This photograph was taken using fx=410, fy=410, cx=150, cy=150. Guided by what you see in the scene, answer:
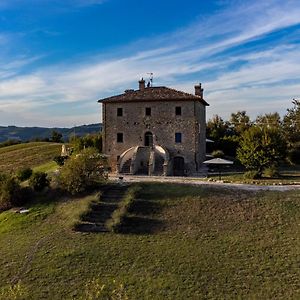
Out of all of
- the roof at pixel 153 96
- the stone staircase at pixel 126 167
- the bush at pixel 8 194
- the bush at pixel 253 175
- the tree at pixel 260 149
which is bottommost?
the bush at pixel 8 194

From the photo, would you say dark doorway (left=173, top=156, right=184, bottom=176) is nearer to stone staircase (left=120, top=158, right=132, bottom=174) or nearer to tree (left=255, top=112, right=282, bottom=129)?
stone staircase (left=120, top=158, right=132, bottom=174)

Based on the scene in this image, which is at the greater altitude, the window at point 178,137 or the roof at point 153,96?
the roof at point 153,96

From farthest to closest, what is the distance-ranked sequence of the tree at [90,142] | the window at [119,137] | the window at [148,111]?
1. the tree at [90,142]
2. the window at [119,137]
3. the window at [148,111]

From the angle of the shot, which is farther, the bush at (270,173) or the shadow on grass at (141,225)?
the bush at (270,173)

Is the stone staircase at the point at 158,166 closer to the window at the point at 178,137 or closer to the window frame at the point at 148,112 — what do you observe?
the window at the point at 178,137

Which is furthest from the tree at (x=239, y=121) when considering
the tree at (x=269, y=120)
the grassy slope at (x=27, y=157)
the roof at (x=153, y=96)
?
the grassy slope at (x=27, y=157)

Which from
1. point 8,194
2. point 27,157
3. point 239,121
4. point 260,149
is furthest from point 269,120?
point 8,194

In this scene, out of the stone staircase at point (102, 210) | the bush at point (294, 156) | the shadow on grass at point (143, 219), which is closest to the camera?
the shadow on grass at point (143, 219)

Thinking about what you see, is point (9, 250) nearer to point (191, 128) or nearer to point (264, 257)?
point (264, 257)
